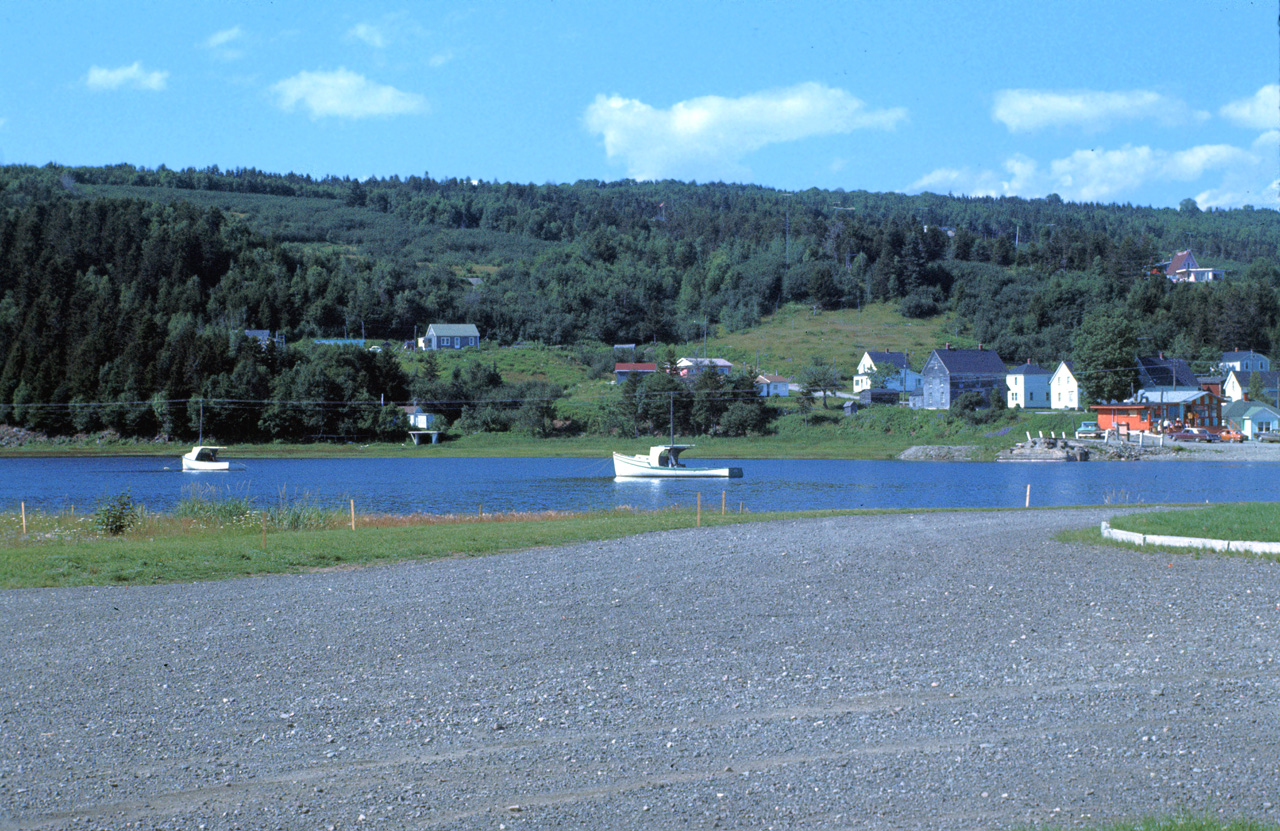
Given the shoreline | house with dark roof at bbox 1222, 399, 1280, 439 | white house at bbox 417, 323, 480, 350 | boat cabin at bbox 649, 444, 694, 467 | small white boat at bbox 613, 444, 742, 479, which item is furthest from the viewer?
white house at bbox 417, 323, 480, 350

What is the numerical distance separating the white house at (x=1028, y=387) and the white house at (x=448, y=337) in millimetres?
75394

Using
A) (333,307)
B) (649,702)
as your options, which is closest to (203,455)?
(649,702)

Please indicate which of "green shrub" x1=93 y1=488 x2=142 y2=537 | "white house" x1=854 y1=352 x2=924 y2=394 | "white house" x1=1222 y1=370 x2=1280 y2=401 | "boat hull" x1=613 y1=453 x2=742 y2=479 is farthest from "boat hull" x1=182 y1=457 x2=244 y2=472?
"white house" x1=1222 y1=370 x2=1280 y2=401

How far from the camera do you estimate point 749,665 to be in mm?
10000

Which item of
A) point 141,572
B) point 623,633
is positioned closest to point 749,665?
point 623,633

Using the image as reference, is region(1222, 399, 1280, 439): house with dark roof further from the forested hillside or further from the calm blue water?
the forested hillside

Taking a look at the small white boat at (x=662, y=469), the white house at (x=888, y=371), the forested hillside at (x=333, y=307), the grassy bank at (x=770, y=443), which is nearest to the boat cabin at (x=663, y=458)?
the small white boat at (x=662, y=469)

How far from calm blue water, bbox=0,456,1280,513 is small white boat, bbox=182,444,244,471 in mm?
1422

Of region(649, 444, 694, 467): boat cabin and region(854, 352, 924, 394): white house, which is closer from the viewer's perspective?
region(649, 444, 694, 467): boat cabin

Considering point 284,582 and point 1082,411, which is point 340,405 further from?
point 284,582

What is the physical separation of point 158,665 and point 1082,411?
104463 millimetres

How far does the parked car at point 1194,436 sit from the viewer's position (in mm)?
87938

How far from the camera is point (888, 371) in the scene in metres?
119

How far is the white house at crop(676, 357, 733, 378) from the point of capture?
113 metres
